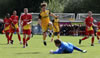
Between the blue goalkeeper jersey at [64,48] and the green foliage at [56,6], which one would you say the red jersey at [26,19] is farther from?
the green foliage at [56,6]

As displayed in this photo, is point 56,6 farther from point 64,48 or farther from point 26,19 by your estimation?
point 64,48

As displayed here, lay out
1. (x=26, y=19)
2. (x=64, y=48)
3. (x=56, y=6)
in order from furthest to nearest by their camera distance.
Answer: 1. (x=56, y=6)
2. (x=26, y=19)
3. (x=64, y=48)

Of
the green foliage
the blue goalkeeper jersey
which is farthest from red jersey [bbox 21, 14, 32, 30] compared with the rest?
the green foliage

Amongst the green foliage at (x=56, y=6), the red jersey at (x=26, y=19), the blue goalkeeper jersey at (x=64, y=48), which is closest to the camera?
the blue goalkeeper jersey at (x=64, y=48)

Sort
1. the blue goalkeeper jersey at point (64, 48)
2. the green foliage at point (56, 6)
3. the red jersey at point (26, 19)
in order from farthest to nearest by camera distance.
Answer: the green foliage at point (56, 6) < the red jersey at point (26, 19) < the blue goalkeeper jersey at point (64, 48)

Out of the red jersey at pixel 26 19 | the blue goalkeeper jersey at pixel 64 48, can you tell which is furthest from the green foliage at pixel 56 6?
the blue goalkeeper jersey at pixel 64 48

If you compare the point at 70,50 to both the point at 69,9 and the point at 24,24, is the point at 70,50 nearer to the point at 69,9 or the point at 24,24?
the point at 24,24

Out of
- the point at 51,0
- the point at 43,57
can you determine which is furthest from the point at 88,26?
the point at 51,0

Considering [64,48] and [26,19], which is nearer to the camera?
[64,48]

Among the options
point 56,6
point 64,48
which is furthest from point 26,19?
point 56,6

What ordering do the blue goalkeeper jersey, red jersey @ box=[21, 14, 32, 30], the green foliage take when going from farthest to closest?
the green foliage
red jersey @ box=[21, 14, 32, 30]
the blue goalkeeper jersey

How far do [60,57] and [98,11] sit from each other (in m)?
73.5

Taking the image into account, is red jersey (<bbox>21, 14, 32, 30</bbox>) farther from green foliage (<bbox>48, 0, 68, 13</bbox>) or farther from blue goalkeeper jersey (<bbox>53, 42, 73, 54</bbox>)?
green foliage (<bbox>48, 0, 68, 13</bbox>)

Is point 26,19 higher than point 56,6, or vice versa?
point 26,19
